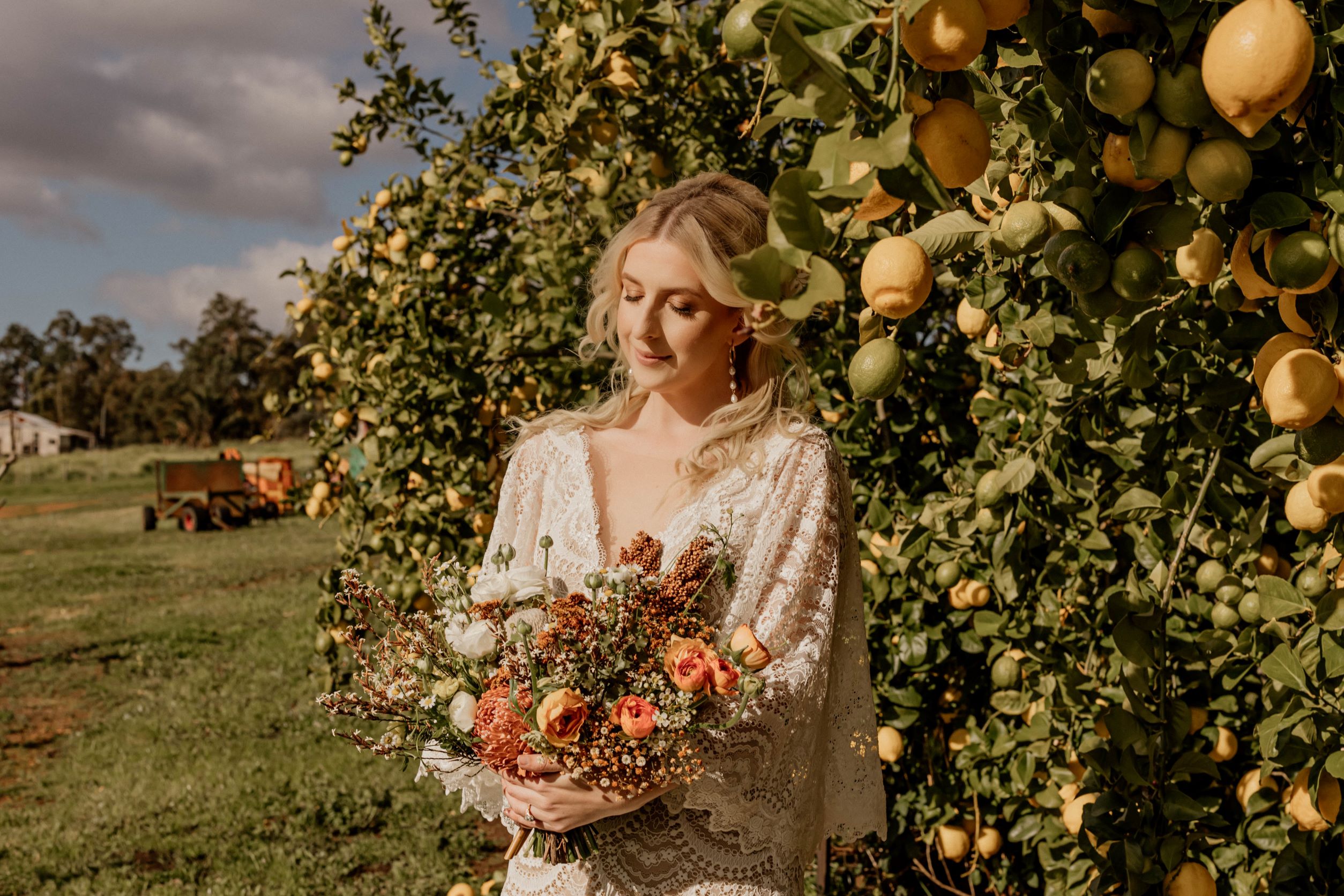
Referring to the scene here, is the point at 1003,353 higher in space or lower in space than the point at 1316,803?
higher

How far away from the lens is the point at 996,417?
1938 mm

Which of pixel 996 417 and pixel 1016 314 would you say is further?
pixel 996 417

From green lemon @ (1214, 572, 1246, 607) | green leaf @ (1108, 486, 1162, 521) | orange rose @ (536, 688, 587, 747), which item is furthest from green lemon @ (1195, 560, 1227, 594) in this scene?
orange rose @ (536, 688, 587, 747)

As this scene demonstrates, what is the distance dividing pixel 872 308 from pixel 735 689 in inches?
28.9

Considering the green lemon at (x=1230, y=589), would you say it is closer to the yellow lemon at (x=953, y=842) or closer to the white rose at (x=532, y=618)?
the white rose at (x=532, y=618)

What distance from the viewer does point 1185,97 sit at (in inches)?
24.6

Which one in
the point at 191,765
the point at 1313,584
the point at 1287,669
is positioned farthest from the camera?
the point at 191,765

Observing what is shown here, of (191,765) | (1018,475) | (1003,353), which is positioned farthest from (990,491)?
(191,765)

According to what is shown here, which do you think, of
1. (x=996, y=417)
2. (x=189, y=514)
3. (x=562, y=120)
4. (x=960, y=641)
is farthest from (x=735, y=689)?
(x=189, y=514)

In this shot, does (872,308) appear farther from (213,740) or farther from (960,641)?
(213,740)

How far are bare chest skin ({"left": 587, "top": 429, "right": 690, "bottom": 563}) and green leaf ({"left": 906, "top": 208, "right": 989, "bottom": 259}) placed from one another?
100 cm

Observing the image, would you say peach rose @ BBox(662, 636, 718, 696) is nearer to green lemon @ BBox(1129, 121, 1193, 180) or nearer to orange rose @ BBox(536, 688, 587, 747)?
orange rose @ BBox(536, 688, 587, 747)

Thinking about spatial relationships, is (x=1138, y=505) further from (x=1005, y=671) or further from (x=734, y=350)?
(x=734, y=350)

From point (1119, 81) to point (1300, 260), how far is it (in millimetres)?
186
